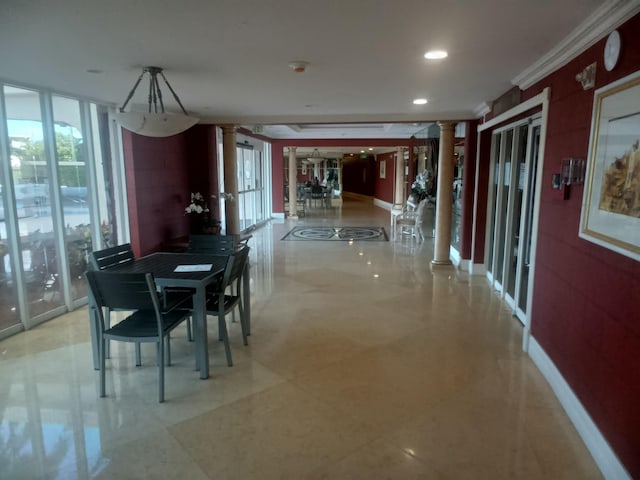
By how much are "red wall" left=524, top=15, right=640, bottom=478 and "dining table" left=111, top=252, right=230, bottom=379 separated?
2.26 meters

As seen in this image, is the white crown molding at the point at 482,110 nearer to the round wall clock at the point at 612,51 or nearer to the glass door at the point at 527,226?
the glass door at the point at 527,226

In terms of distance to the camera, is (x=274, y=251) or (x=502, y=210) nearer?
(x=502, y=210)

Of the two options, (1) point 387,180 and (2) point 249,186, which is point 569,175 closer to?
(2) point 249,186

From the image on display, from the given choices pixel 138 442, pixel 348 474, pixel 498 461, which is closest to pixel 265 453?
pixel 348 474

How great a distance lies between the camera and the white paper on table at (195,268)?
2.95 m

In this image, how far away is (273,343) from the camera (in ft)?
11.0

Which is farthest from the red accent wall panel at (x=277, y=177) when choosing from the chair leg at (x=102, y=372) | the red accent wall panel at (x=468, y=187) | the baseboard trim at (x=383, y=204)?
the chair leg at (x=102, y=372)

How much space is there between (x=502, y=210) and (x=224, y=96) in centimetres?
335

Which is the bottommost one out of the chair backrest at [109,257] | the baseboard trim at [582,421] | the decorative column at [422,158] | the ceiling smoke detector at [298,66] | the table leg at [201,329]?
the baseboard trim at [582,421]

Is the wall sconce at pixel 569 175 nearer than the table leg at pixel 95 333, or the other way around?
the wall sconce at pixel 569 175

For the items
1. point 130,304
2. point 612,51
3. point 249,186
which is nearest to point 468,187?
point 612,51

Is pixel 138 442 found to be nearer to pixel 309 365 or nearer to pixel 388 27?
pixel 309 365

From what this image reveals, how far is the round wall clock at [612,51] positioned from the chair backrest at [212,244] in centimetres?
302

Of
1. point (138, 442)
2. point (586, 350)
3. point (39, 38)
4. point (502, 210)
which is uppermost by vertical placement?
point (39, 38)
